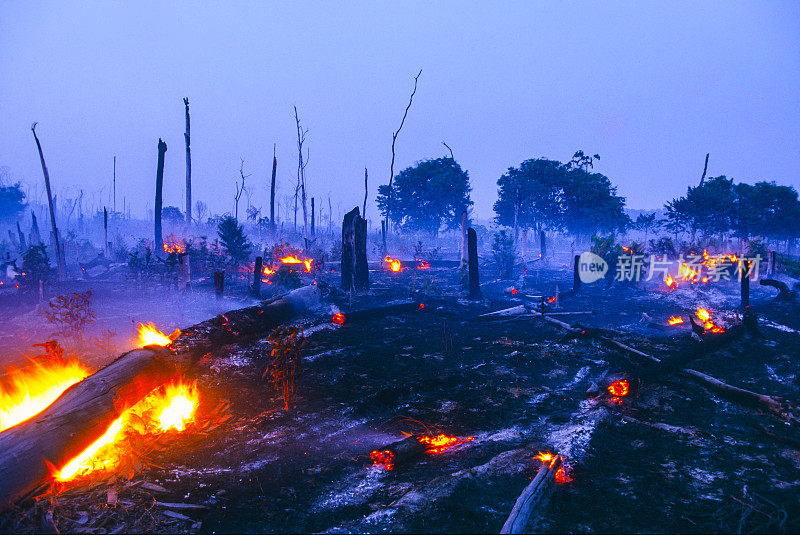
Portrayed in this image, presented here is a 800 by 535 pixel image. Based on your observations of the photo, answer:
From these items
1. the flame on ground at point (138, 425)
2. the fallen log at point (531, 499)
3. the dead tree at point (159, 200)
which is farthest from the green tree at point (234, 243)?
the fallen log at point (531, 499)

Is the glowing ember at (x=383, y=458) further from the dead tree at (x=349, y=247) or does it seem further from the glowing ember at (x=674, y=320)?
the glowing ember at (x=674, y=320)

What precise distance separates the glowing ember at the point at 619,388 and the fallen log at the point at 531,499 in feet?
10.4

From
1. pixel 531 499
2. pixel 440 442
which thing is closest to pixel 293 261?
pixel 440 442

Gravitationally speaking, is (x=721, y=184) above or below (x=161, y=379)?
above

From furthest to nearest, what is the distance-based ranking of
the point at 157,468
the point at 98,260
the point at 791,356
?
the point at 98,260
the point at 791,356
the point at 157,468

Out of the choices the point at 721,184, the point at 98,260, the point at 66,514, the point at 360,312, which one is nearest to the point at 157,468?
the point at 66,514

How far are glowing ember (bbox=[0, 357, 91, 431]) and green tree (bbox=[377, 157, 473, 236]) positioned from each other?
39.5 metres

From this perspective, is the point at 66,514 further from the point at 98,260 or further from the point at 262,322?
the point at 98,260

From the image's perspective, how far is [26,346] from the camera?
9742mm

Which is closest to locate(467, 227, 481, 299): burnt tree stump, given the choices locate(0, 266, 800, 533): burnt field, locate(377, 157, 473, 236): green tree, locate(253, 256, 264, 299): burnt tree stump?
locate(0, 266, 800, 533): burnt field

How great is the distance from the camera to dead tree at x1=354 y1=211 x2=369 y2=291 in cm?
1577

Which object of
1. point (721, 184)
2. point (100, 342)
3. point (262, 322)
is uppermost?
point (721, 184)

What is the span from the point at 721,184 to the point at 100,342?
44.3 m

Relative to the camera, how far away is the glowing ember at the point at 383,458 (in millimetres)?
4271
